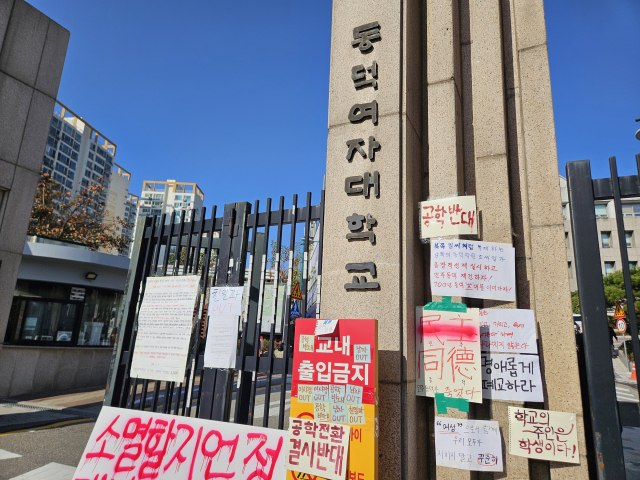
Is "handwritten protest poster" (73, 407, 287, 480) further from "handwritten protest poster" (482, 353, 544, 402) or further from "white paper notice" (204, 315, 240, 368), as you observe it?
"handwritten protest poster" (482, 353, 544, 402)

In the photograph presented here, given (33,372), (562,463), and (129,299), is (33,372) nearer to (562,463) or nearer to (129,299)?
(129,299)

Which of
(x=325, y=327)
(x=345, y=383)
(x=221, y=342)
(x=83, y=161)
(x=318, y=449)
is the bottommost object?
(x=318, y=449)

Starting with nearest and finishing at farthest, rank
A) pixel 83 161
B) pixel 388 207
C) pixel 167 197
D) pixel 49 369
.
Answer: pixel 388 207
pixel 49 369
pixel 83 161
pixel 167 197

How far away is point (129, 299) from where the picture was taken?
5133 millimetres

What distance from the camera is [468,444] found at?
2.88m

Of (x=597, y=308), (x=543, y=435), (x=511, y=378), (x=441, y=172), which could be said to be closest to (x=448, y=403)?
(x=511, y=378)

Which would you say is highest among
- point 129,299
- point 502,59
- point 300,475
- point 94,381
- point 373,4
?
point 373,4

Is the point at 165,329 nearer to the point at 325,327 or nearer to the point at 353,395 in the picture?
the point at 325,327

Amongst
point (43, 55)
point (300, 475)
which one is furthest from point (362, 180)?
point (43, 55)

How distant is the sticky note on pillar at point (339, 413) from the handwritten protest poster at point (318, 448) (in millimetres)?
39

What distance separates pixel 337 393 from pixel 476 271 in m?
1.38

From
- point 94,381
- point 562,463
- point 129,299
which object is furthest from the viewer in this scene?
point 94,381

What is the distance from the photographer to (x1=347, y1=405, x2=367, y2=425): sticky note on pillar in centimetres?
272

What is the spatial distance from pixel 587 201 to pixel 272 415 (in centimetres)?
774
